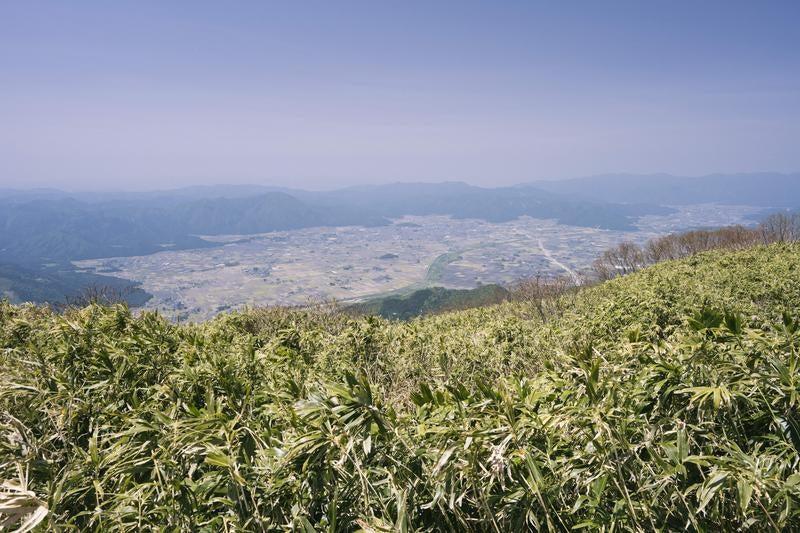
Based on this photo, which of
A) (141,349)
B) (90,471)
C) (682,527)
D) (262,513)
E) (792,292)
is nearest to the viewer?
(682,527)

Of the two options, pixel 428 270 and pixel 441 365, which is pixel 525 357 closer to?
pixel 441 365

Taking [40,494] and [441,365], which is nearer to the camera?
[40,494]

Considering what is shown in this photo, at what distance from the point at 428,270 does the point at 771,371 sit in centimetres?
17224

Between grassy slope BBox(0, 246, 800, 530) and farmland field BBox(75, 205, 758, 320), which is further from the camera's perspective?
farmland field BBox(75, 205, 758, 320)

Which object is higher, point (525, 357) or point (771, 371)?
point (771, 371)

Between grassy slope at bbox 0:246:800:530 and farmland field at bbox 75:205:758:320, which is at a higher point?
grassy slope at bbox 0:246:800:530

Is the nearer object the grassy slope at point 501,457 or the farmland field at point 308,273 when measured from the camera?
the grassy slope at point 501,457

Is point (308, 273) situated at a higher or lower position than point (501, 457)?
lower

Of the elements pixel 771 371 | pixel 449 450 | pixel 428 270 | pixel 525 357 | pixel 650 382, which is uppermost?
pixel 771 371

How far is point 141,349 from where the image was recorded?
4633 millimetres

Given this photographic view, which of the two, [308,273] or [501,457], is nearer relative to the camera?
[501,457]

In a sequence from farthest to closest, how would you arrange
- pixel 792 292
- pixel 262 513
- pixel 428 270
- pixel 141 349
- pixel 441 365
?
pixel 428 270 < pixel 792 292 < pixel 441 365 < pixel 141 349 < pixel 262 513

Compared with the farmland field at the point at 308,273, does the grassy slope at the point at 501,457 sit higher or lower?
higher

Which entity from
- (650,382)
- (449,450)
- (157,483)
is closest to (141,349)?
(157,483)
